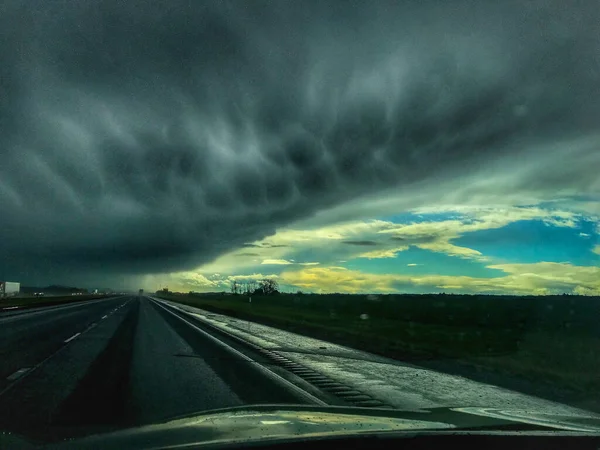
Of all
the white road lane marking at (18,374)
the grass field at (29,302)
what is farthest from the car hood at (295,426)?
the grass field at (29,302)

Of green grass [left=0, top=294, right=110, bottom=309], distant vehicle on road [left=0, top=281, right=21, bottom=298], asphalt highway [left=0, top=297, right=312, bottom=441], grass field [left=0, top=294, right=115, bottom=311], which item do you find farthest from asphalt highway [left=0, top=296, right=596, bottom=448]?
distant vehicle on road [left=0, top=281, right=21, bottom=298]

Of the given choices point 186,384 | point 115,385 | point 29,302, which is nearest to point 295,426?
point 186,384

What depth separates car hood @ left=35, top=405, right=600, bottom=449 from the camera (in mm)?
4285

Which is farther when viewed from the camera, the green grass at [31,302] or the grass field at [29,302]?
the green grass at [31,302]

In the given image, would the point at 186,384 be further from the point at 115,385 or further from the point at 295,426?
the point at 295,426

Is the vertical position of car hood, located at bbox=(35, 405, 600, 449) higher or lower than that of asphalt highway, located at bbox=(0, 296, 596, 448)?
higher

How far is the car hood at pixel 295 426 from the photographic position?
429cm

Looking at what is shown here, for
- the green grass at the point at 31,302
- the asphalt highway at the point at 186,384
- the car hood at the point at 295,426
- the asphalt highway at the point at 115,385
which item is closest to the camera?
the car hood at the point at 295,426

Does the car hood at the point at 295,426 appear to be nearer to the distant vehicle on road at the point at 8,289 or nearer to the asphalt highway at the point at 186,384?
the asphalt highway at the point at 186,384

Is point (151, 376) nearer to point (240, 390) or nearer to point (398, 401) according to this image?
point (240, 390)

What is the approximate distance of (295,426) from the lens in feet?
15.9

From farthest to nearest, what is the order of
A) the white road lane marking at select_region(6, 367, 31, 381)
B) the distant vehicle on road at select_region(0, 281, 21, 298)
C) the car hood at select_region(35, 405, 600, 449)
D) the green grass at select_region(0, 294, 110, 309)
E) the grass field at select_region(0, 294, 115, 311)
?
the distant vehicle on road at select_region(0, 281, 21, 298) → the green grass at select_region(0, 294, 110, 309) → the grass field at select_region(0, 294, 115, 311) → the white road lane marking at select_region(6, 367, 31, 381) → the car hood at select_region(35, 405, 600, 449)

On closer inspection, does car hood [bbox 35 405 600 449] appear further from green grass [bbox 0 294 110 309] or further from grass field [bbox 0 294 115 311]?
green grass [bbox 0 294 110 309]

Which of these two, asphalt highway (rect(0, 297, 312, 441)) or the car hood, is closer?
the car hood
